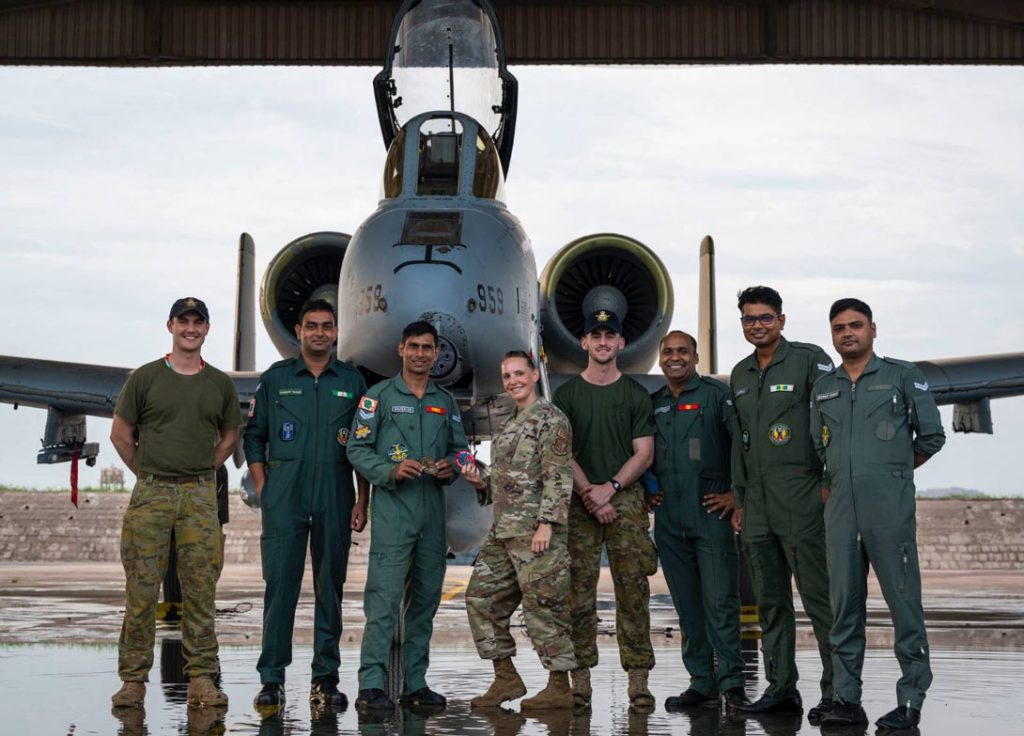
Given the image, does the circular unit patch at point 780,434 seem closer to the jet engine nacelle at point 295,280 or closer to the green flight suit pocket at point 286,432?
the green flight suit pocket at point 286,432

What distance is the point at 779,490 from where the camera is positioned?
23.1 feet

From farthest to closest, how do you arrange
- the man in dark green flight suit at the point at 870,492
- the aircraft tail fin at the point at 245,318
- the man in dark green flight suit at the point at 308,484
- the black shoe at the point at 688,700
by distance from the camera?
1. the aircraft tail fin at the point at 245,318
2. the man in dark green flight suit at the point at 308,484
3. the black shoe at the point at 688,700
4. the man in dark green flight suit at the point at 870,492

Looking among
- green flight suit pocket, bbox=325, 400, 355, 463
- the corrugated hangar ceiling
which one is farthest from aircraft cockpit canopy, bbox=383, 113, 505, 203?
the corrugated hangar ceiling

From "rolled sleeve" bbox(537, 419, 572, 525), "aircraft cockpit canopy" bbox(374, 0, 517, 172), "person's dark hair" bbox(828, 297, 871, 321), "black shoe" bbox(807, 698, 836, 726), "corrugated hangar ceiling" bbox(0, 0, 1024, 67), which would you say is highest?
"corrugated hangar ceiling" bbox(0, 0, 1024, 67)

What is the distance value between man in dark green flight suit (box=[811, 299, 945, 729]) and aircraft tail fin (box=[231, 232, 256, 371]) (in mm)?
11263

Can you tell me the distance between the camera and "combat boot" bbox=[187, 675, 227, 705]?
6785 millimetres

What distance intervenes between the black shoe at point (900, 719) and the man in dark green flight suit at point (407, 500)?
6.96ft

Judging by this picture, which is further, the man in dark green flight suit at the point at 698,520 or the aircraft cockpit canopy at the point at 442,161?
the aircraft cockpit canopy at the point at 442,161

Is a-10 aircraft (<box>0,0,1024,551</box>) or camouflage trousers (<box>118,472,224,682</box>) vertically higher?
a-10 aircraft (<box>0,0,1024,551</box>)

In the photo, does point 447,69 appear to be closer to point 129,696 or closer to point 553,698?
point 553,698

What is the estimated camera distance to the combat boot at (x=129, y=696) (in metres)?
6.71

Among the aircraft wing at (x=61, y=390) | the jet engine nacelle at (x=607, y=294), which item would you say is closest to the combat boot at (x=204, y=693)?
the aircraft wing at (x=61, y=390)

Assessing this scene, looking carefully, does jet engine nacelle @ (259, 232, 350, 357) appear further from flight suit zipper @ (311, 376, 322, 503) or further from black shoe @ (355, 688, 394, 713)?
black shoe @ (355, 688, 394, 713)

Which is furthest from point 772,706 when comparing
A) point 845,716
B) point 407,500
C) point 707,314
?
point 707,314
